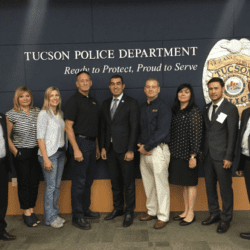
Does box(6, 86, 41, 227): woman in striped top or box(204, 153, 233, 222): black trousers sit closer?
box(204, 153, 233, 222): black trousers

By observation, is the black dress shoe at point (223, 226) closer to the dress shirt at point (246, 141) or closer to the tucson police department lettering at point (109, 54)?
the dress shirt at point (246, 141)

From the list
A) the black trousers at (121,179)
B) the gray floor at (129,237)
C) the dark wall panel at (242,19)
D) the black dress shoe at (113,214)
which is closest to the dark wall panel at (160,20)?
the dark wall panel at (242,19)

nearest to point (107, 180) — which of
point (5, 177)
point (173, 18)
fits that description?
point (5, 177)

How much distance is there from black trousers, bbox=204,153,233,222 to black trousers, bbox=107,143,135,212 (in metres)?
0.99

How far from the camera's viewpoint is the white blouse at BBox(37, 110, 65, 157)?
108 inches

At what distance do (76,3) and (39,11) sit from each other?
1.91 feet

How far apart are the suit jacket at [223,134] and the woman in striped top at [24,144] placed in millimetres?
2269

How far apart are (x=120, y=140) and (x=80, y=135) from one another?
1.78 feet

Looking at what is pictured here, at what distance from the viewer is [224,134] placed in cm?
264

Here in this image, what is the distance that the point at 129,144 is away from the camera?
2.82 metres

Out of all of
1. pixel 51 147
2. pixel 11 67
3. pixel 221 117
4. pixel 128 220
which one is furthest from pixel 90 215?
pixel 11 67

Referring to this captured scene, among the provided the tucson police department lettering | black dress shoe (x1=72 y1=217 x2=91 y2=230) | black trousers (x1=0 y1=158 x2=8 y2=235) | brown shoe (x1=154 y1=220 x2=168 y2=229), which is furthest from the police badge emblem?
black trousers (x1=0 y1=158 x2=8 y2=235)

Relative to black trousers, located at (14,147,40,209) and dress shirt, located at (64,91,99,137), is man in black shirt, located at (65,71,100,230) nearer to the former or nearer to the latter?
dress shirt, located at (64,91,99,137)

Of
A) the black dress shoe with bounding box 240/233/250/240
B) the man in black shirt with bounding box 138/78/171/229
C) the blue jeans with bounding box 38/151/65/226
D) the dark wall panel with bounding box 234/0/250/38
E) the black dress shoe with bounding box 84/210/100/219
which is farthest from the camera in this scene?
the dark wall panel with bounding box 234/0/250/38
